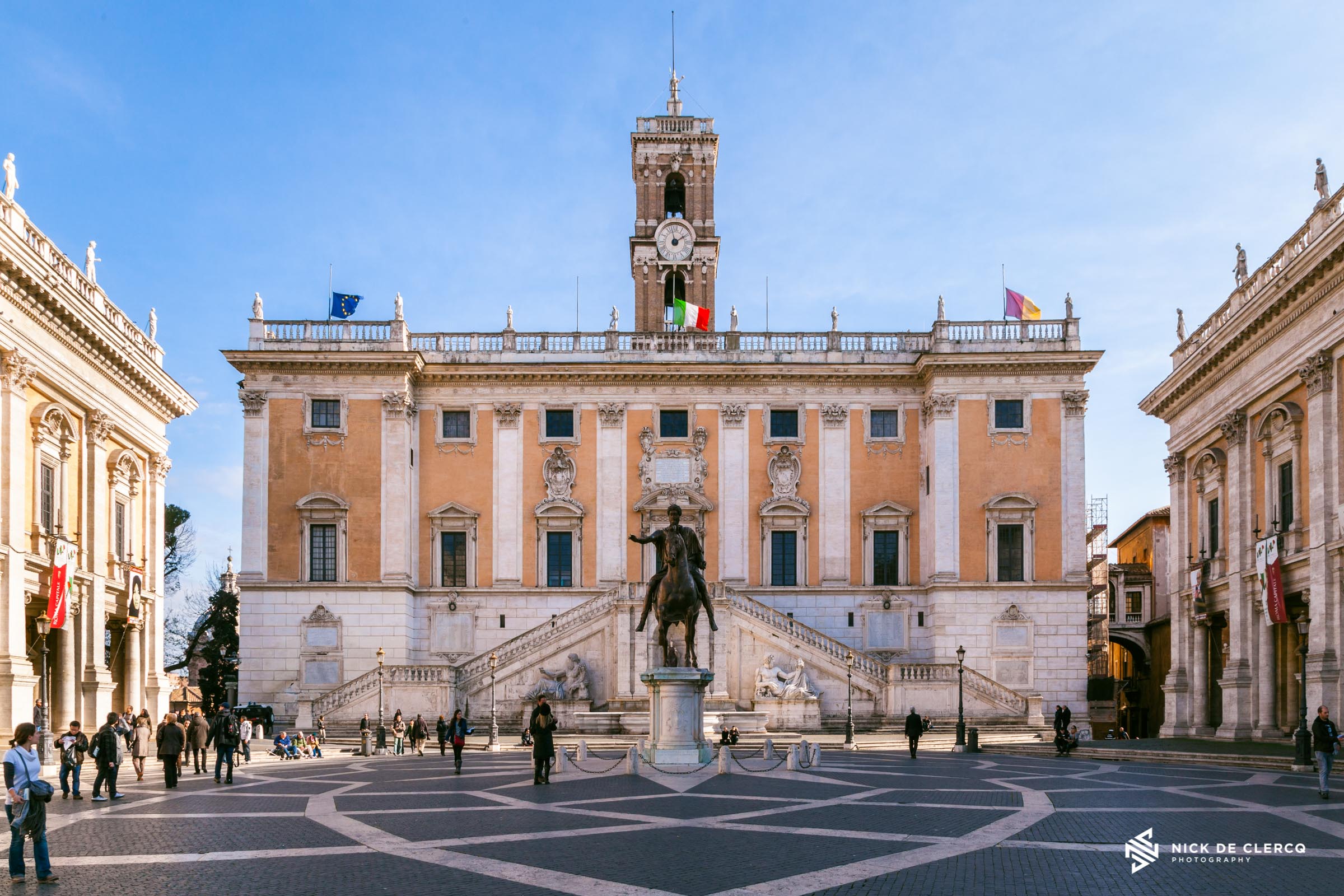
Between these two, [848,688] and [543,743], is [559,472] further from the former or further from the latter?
[543,743]

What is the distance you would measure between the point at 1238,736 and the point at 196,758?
29.8 metres

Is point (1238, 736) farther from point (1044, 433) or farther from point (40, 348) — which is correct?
point (40, 348)

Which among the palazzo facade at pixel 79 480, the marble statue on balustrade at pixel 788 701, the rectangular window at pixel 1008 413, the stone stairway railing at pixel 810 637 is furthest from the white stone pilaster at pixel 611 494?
the palazzo facade at pixel 79 480

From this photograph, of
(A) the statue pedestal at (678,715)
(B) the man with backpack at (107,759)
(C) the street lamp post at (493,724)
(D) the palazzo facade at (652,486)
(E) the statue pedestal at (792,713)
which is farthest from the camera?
(D) the palazzo facade at (652,486)

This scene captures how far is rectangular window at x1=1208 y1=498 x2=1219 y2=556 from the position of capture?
142 feet

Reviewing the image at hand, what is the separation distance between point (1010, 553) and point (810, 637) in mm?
9637

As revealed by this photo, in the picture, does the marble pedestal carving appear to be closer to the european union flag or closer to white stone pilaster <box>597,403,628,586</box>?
white stone pilaster <box>597,403,628,586</box>

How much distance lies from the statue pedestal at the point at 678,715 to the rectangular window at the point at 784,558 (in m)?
25.4

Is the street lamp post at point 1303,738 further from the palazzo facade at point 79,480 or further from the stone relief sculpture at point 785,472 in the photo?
the palazzo facade at point 79,480

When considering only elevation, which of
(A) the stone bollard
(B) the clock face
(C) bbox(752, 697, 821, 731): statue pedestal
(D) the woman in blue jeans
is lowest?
(C) bbox(752, 697, 821, 731): statue pedestal

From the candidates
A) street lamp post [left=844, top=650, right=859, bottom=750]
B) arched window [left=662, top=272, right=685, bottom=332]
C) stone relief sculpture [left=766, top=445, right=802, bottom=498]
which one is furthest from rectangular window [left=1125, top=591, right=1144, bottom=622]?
street lamp post [left=844, top=650, right=859, bottom=750]

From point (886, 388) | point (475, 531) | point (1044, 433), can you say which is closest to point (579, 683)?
point (475, 531)

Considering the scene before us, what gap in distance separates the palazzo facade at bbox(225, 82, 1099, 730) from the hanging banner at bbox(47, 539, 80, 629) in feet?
44.1

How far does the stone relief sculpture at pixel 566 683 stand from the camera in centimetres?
4453
